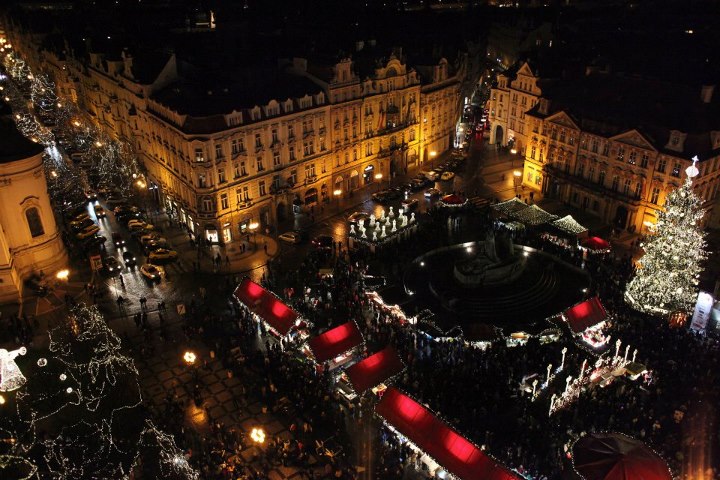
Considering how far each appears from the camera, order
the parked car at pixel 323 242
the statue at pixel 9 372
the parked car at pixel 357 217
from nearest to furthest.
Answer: the statue at pixel 9 372
the parked car at pixel 323 242
the parked car at pixel 357 217

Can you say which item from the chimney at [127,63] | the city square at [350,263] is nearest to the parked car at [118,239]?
the city square at [350,263]

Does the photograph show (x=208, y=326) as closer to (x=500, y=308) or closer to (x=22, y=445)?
(x=22, y=445)

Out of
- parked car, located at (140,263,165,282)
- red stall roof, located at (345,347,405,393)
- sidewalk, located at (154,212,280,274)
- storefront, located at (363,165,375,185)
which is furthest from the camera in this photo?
storefront, located at (363,165,375,185)

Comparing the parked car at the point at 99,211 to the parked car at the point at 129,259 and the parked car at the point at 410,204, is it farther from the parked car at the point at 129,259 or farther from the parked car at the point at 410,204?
the parked car at the point at 410,204

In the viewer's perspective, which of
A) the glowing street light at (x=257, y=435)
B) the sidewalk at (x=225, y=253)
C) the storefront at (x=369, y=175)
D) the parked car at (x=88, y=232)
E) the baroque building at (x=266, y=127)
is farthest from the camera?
the storefront at (x=369, y=175)

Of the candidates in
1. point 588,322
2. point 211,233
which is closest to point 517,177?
point 588,322

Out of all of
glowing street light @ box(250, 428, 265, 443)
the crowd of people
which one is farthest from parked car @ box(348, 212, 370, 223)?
glowing street light @ box(250, 428, 265, 443)

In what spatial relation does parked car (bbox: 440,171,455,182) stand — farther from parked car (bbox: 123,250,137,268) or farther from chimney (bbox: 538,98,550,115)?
parked car (bbox: 123,250,137,268)
